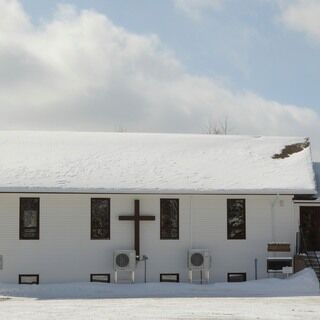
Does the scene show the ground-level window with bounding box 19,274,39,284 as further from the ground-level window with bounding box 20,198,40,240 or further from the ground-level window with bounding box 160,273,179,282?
the ground-level window with bounding box 160,273,179,282

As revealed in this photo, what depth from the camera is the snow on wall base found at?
1001 inches

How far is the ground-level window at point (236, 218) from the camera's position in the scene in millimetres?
29000

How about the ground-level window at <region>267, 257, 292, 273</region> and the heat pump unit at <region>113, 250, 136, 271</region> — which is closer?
the heat pump unit at <region>113, 250, 136, 271</region>

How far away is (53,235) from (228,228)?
624 cm

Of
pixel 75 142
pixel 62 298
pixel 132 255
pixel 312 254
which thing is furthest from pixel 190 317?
pixel 75 142

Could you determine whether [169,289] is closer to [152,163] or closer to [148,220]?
[148,220]

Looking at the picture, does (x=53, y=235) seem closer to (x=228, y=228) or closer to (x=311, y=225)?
(x=228, y=228)

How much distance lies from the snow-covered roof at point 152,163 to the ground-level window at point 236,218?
2.84ft

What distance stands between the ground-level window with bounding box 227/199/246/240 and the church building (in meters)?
0.04

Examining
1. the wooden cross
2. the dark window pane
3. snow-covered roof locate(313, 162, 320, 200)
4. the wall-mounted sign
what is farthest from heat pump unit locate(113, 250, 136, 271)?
snow-covered roof locate(313, 162, 320, 200)

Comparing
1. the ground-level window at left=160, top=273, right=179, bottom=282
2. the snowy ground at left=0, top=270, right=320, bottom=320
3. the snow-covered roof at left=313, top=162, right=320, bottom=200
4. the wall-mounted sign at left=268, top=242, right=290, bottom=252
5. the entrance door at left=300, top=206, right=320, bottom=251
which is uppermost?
the snow-covered roof at left=313, top=162, right=320, bottom=200

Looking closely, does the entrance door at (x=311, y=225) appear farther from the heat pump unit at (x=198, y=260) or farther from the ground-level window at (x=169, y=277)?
the ground-level window at (x=169, y=277)

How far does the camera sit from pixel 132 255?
2783cm

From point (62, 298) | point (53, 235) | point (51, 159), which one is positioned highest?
point (51, 159)
